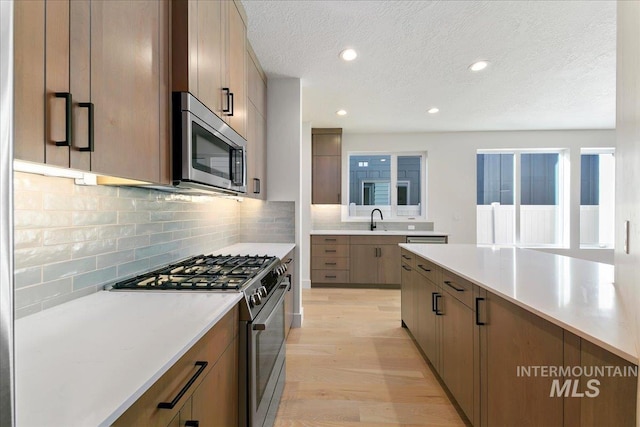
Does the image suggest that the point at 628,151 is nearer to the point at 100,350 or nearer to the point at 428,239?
the point at 100,350

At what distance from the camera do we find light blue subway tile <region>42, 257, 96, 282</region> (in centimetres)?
100

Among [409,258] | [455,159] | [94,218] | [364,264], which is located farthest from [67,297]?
[455,159]

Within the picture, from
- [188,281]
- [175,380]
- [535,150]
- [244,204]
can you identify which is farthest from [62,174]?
[535,150]

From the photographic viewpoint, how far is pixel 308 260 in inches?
186

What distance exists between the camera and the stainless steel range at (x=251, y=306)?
123cm

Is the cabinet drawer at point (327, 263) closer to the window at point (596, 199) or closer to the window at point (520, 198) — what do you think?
the window at point (520, 198)

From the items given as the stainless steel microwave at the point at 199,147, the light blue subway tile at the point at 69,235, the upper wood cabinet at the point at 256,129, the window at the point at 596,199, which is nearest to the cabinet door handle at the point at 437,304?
the stainless steel microwave at the point at 199,147

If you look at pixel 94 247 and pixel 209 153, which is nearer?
pixel 94 247

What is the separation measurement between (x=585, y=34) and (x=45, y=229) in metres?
3.58

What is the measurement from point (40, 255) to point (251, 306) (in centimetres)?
73

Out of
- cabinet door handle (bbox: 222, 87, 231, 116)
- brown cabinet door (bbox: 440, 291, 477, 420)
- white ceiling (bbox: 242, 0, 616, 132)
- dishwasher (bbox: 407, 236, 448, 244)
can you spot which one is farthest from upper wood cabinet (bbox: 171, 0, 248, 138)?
dishwasher (bbox: 407, 236, 448, 244)

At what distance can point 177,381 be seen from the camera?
75cm

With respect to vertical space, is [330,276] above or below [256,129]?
below

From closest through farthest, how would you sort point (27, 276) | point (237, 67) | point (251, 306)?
point (27, 276), point (251, 306), point (237, 67)
